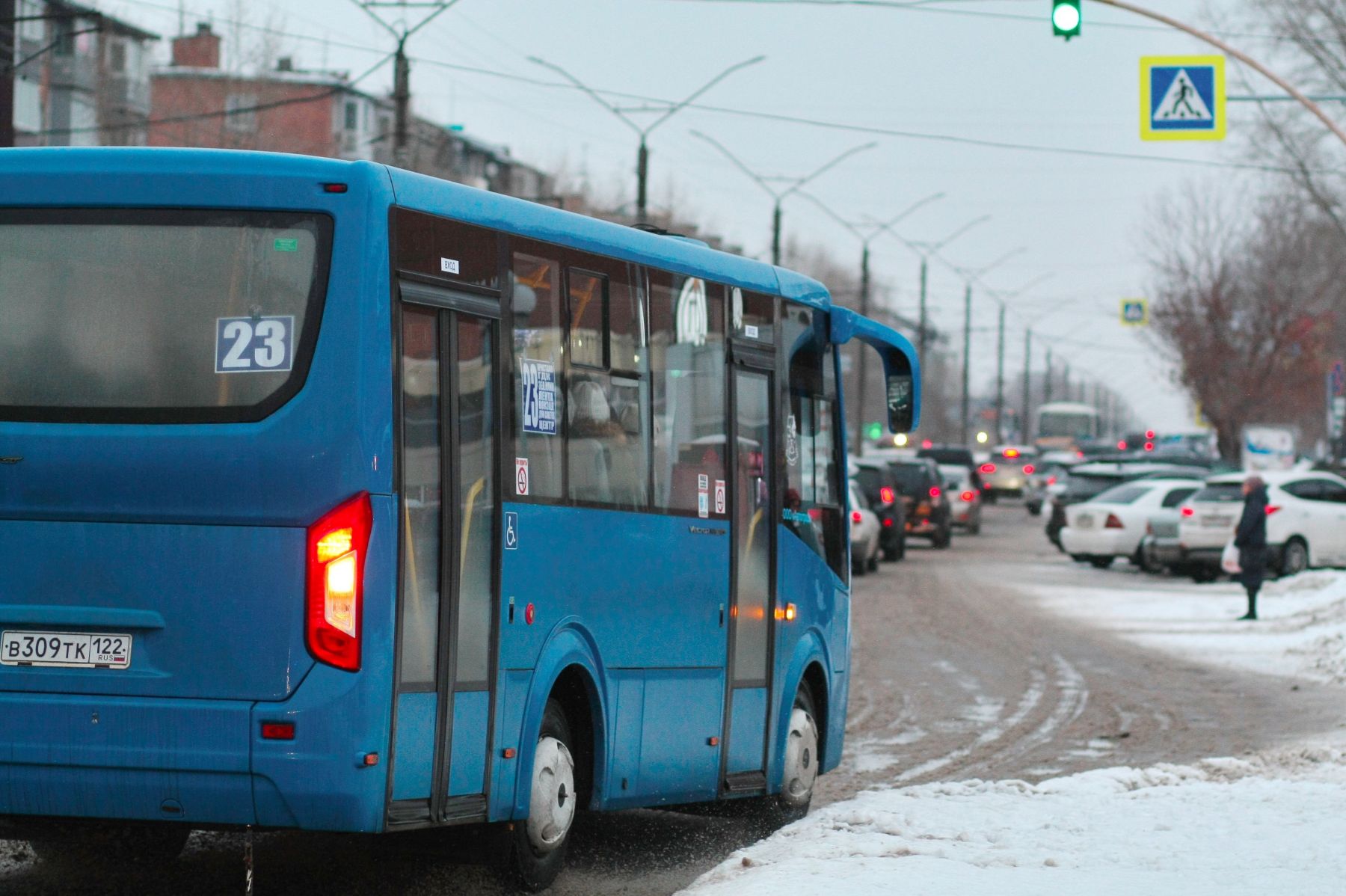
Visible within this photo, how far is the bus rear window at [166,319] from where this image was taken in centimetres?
668

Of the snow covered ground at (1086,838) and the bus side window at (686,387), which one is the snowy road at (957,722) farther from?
the bus side window at (686,387)

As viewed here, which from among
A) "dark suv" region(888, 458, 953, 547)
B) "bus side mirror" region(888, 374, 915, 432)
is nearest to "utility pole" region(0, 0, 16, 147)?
"bus side mirror" region(888, 374, 915, 432)

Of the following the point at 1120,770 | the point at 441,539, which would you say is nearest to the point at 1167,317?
the point at 1120,770

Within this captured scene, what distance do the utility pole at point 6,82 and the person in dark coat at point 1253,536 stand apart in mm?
15033

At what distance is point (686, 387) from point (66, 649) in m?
3.28

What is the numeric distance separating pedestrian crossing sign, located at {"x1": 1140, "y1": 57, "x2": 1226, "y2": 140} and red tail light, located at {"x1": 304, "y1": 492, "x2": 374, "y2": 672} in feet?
70.6

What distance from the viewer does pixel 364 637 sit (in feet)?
21.4

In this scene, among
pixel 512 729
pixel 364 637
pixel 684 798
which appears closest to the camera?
pixel 364 637

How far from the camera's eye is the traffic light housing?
2105 centimetres

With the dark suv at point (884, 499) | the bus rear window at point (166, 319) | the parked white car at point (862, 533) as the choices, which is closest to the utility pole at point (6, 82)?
the bus rear window at point (166, 319)

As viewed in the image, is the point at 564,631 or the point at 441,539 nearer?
the point at 441,539

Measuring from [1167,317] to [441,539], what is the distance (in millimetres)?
67880

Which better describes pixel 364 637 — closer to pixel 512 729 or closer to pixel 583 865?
pixel 512 729

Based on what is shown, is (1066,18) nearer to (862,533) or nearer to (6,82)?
(6,82)
